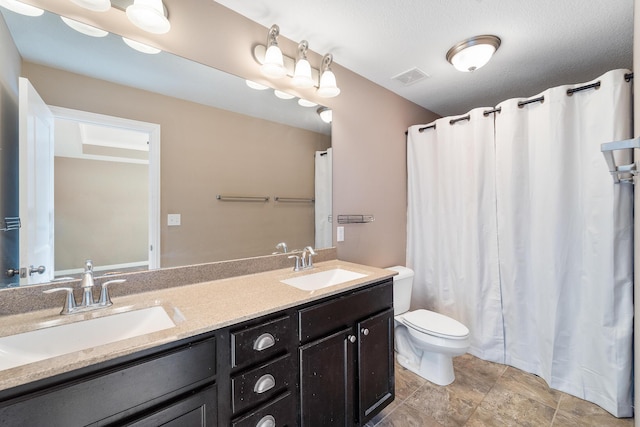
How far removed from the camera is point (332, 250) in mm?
2043

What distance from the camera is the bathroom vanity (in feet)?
2.26

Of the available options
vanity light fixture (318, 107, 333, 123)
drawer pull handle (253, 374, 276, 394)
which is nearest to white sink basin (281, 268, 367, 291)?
drawer pull handle (253, 374, 276, 394)

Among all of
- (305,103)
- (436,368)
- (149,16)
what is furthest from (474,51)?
(436,368)

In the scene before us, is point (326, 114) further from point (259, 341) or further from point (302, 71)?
point (259, 341)

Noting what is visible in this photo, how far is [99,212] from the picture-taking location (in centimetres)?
124

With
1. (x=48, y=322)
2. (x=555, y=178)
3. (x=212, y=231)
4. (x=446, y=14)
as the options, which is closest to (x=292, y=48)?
(x=446, y=14)

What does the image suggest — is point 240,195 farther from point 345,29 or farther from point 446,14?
point 446,14

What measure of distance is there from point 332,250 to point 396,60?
1491 mm

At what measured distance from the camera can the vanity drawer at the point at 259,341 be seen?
95 centimetres

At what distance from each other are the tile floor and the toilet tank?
1.59ft

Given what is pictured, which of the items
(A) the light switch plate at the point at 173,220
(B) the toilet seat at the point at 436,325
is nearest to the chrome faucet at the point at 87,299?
(A) the light switch plate at the point at 173,220

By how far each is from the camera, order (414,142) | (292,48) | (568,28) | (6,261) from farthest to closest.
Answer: (414,142), (292,48), (568,28), (6,261)

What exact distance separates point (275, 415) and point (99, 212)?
3.86 feet

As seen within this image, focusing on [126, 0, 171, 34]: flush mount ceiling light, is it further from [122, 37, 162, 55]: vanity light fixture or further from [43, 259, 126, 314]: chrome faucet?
[43, 259, 126, 314]: chrome faucet
